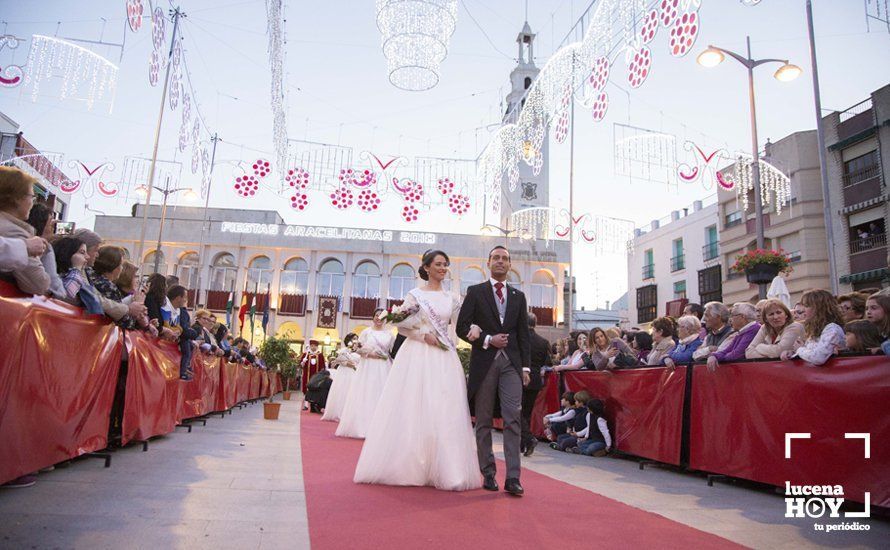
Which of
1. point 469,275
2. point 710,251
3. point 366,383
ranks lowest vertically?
point 366,383

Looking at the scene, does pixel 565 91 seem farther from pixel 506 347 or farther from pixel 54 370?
pixel 54 370

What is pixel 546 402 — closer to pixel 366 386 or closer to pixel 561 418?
pixel 561 418

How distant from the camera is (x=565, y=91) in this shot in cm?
1686

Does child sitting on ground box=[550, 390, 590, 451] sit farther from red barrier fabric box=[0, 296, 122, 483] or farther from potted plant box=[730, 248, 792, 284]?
red barrier fabric box=[0, 296, 122, 483]

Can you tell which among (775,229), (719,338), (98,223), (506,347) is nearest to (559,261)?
(775,229)

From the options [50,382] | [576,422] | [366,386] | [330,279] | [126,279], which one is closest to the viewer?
[50,382]

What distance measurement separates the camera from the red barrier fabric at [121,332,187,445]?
5.44 metres

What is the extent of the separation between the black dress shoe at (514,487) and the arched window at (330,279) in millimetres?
33861

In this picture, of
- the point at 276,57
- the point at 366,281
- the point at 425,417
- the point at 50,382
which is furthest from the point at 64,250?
the point at 366,281

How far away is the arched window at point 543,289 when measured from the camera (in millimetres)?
38156

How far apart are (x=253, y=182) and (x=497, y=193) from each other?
33.2ft

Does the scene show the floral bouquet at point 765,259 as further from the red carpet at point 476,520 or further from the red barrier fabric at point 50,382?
the red barrier fabric at point 50,382

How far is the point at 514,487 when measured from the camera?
4379 millimetres

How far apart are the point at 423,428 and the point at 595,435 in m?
4.48
